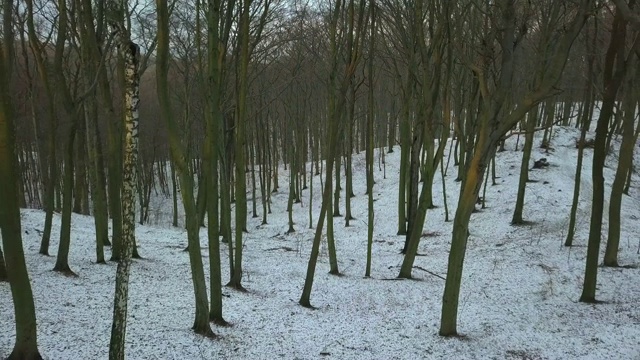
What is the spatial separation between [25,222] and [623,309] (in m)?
16.5

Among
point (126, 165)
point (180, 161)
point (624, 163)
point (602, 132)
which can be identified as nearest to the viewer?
point (126, 165)

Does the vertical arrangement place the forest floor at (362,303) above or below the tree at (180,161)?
below

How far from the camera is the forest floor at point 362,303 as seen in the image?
7.05m

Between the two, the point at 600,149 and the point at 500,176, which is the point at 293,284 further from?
the point at 500,176

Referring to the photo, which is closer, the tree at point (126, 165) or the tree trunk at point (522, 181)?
the tree at point (126, 165)

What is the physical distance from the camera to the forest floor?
7.05 metres

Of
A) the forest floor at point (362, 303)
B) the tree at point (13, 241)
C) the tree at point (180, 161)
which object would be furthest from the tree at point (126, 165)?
the forest floor at point (362, 303)

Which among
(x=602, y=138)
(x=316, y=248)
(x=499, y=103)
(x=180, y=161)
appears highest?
(x=499, y=103)

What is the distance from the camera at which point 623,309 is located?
8.95 meters

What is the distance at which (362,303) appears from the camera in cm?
985

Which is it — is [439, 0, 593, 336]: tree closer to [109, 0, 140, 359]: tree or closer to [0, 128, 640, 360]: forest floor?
Result: [0, 128, 640, 360]: forest floor

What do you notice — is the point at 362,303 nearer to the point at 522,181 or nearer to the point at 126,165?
the point at 126,165

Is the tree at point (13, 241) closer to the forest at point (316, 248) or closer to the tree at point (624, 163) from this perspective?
the forest at point (316, 248)

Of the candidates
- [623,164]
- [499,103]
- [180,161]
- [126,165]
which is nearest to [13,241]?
[126,165]
